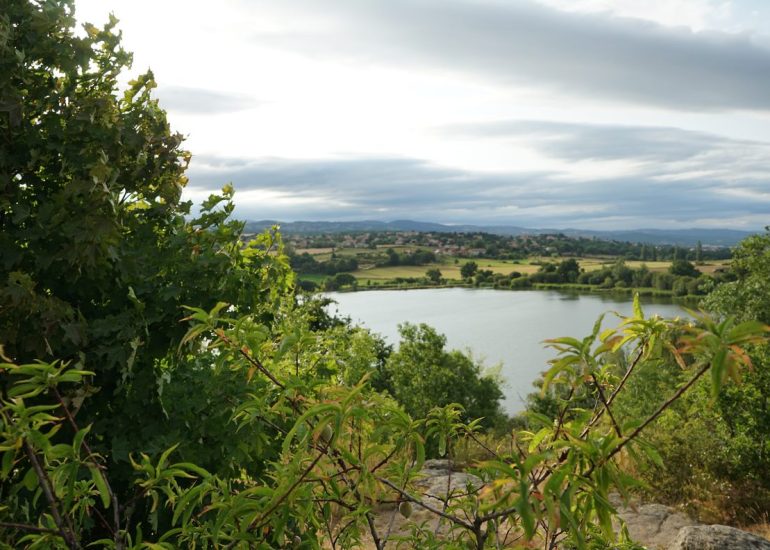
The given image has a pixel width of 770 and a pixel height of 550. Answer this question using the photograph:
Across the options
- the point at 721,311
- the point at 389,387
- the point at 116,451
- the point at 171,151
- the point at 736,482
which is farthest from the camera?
the point at 389,387

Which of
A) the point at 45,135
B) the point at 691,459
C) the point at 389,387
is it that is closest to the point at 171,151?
the point at 45,135

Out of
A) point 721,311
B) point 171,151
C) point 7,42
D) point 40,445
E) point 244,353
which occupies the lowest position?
point 721,311

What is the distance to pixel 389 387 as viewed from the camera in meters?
30.2

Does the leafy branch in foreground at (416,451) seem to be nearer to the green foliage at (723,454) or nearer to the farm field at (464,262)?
the green foliage at (723,454)

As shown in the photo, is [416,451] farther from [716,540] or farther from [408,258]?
[408,258]

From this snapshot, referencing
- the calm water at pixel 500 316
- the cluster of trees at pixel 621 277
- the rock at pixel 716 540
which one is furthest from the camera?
the cluster of trees at pixel 621 277

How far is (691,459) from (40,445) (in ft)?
34.1

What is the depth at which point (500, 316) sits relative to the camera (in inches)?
2511

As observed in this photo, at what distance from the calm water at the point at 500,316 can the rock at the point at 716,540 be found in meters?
33.4

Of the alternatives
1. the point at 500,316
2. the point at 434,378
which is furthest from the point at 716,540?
the point at 500,316

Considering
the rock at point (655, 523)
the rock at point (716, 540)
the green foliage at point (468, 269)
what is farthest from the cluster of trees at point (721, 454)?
the green foliage at point (468, 269)

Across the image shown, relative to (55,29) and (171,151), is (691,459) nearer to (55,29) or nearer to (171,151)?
(171,151)

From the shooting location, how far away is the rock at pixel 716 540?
5504 millimetres

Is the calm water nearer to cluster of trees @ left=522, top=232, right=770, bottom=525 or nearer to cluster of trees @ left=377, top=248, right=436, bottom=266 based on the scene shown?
cluster of trees @ left=377, top=248, right=436, bottom=266
